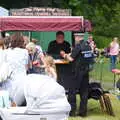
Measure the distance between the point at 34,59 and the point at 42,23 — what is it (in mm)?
953

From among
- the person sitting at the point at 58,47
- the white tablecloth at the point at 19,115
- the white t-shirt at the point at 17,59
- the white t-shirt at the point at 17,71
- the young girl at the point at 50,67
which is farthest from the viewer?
the person sitting at the point at 58,47

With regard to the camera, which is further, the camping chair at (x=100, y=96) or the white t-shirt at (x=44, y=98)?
the camping chair at (x=100, y=96)

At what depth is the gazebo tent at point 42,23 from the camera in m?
14.9

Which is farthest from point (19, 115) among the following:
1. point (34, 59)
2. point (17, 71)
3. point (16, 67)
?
point (34, 59)

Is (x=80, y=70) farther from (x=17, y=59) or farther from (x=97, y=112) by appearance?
(x=17, y=59)

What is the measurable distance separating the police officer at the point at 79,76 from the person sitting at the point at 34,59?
0.90m

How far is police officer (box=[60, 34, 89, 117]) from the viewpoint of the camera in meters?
13.2

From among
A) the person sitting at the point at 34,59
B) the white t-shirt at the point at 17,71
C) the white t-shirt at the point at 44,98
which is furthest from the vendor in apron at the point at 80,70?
the white t-shirt at the point at 44,98

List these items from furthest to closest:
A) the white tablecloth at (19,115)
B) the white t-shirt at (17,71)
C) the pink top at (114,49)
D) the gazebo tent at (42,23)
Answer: the pink top at (114,49) → the gazebo tent at (42,23) → the white t-shirt at (17,71) → the white tablecloth at (19,115)

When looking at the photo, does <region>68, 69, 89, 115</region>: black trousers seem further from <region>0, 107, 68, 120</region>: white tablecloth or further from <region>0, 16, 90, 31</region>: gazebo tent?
<region>0, 107, 68, 120</region>: white tablecloth

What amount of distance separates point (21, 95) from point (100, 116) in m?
4.26

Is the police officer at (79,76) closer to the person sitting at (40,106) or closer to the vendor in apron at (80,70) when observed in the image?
the vendor in apron at (80,70)

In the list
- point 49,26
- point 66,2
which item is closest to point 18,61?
point 49,26

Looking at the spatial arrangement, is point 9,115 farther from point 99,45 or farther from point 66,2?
point 99,45
